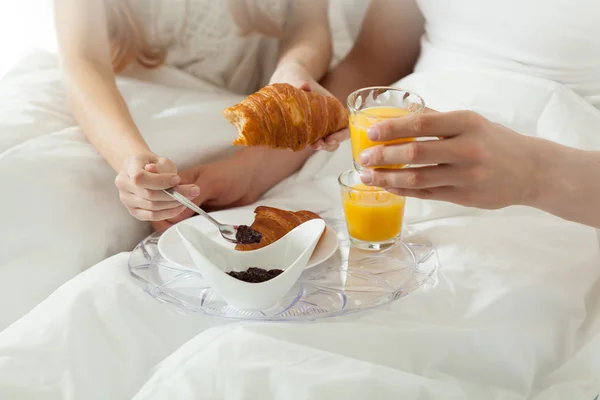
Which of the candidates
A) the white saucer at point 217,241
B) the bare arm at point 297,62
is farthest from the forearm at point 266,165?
the white saucer at point 217,241

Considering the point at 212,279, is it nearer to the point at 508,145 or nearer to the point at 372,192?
the point at 372,192

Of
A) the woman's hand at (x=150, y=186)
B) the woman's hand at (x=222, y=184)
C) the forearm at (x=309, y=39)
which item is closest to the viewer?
the woman's hand at (x=150, y=186)

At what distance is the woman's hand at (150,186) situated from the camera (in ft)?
3.55

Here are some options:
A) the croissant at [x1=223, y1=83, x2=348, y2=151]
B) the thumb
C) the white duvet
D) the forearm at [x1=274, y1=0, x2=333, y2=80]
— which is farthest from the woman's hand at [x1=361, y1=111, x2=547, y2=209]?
the forearm at [x1=274, y1=0, x2=333, y2=80]

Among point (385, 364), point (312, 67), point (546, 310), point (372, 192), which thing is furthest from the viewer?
point (312, 67)

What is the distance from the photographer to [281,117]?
44.6 inches

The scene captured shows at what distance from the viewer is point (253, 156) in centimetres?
140

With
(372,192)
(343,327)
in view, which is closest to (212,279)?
(343,327)

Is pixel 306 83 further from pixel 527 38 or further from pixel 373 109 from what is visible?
pixel 527 38

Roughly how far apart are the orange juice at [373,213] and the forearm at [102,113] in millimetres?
410

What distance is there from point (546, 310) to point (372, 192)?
322mm

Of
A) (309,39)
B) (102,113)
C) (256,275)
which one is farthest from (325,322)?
(309,39)

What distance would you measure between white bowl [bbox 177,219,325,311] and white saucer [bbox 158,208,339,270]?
0.03 m

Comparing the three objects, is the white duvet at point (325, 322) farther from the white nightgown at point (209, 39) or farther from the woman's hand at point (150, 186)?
the white nightgown at point (209, 39)
